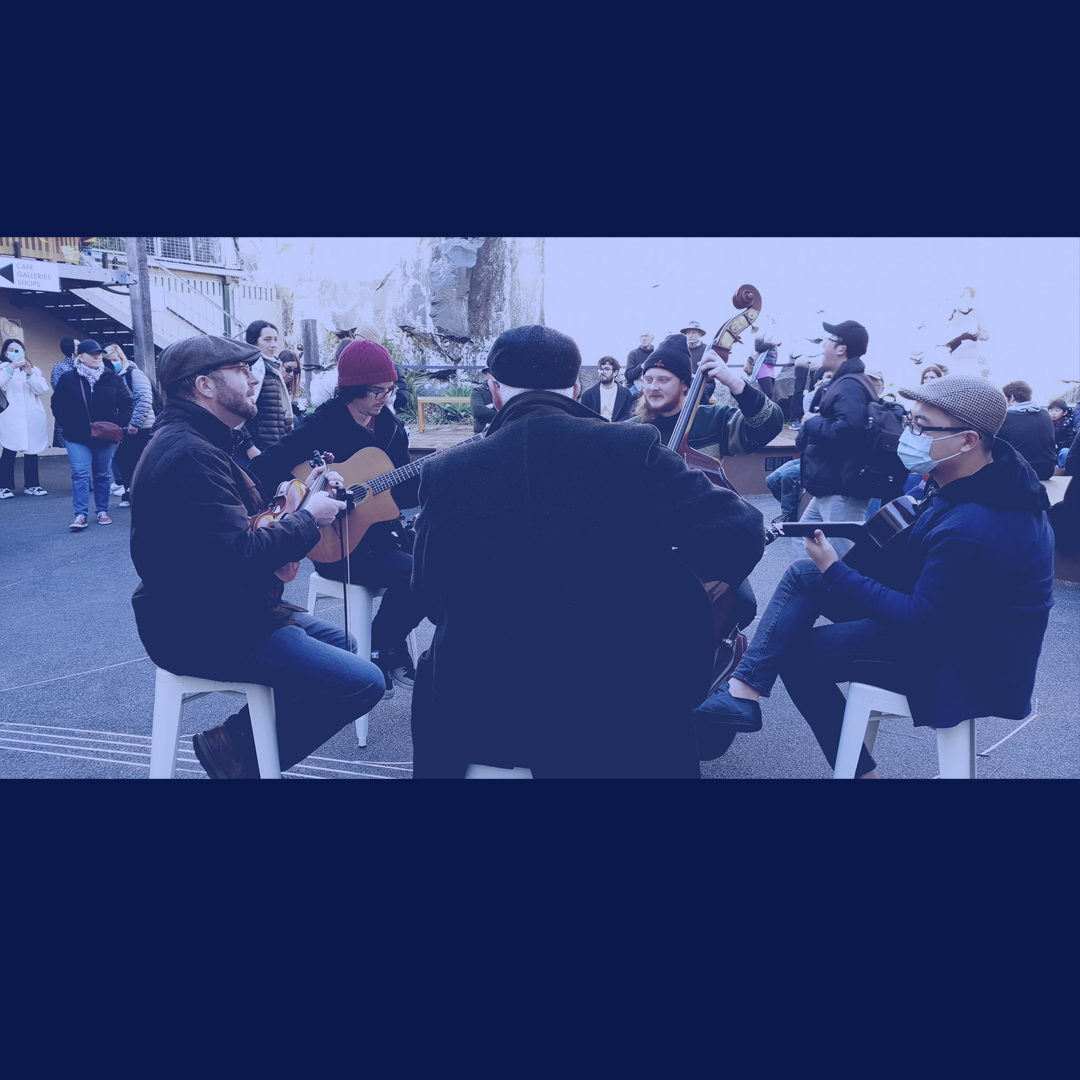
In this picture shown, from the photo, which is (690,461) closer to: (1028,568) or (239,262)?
(1028,568)

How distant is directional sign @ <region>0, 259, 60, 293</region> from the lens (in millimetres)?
11085

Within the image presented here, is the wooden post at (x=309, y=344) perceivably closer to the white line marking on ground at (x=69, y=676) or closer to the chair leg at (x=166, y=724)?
the white line marking on ground at (x=69, y=676)

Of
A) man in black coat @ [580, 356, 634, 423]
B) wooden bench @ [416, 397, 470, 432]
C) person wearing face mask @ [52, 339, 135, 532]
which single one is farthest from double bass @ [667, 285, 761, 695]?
wooden bench @ [416, 397, 470, 432]

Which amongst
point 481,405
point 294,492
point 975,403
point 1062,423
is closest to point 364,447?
point 294,492

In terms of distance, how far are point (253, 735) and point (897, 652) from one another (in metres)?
1.96

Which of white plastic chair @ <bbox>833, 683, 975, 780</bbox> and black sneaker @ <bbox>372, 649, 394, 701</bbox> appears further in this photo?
black sneaker @ <bbox>372, 649, 394, 701</bbox>

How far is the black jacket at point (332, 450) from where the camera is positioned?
141 inches

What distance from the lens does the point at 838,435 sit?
4699 millimetres

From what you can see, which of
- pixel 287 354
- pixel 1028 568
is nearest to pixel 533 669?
pixel 1028 568

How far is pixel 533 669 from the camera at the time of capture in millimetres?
1930

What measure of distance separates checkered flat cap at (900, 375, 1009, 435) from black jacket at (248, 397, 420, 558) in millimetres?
1995

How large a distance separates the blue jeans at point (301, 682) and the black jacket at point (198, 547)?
0.05 metres

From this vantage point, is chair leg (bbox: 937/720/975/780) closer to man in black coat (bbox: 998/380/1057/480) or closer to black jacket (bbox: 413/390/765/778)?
black jacket (bbox: 413/390/765/778)

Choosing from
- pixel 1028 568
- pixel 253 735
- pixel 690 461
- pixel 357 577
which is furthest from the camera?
pixel 357 577
